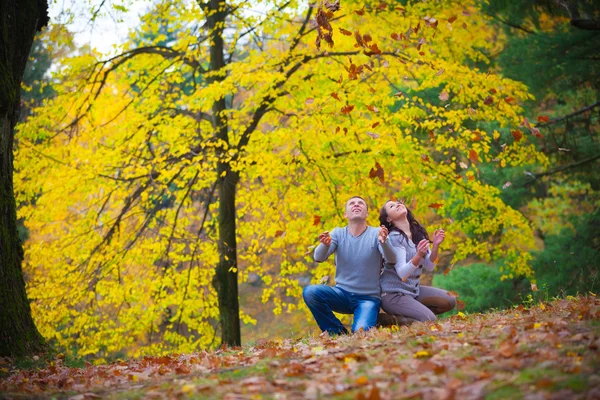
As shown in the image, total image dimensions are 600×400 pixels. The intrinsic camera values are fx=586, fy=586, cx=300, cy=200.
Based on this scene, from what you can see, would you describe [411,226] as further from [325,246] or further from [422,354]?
[422,354]

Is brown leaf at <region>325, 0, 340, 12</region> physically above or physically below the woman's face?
above

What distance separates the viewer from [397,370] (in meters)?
3.01

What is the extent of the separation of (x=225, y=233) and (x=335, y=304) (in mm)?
4866

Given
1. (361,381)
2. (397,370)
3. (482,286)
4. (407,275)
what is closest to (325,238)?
(407,275)

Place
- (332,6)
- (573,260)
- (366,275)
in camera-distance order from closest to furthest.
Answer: (332,6)
(366,275)
(573,260)

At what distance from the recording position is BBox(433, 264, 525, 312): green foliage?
1207cm

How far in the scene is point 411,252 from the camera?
5766 mm

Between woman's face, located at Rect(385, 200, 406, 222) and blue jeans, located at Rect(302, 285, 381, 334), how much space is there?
842mm

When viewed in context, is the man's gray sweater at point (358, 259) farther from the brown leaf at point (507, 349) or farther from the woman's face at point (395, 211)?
the brown leaf at point (507, 349)

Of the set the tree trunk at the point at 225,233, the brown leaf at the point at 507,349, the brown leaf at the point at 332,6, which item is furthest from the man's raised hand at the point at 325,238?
the tree trunk at the point at 225,233

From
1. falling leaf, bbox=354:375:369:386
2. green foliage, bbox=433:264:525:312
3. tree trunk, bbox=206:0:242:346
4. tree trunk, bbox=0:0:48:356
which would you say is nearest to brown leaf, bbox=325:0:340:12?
tree trunk, bbox=0:0:48:356

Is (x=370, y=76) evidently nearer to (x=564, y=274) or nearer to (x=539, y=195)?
(x=564, y=274)

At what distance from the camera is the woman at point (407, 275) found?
551 centimetres

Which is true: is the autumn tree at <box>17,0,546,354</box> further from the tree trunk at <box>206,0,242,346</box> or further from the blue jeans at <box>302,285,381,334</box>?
the blue jeans at <box>302,285,381,334</box>
